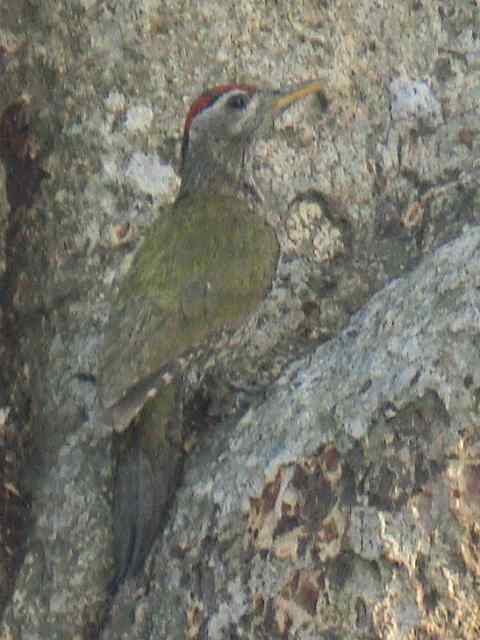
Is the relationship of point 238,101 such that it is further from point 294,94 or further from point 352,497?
point 352,497

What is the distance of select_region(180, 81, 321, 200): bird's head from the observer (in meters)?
4.68

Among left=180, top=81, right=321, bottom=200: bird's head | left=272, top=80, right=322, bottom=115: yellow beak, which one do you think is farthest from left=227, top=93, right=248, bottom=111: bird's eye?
left=272, top=80, right=322, bottom=115: yellow beak

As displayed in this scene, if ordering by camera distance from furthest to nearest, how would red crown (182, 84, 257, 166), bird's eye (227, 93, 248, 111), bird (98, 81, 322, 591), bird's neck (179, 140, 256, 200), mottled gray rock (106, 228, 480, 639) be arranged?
bird's neck (179, 140, 256, 200)
bird's eye (227, 93, 248, 111)
red crown (182, 84, 257, 166)
bird (98, 81, 322, 591)
mottled gray rock (106, 228, 480, 639)

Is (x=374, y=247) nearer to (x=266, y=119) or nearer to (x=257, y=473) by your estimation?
(x=266, y=119)

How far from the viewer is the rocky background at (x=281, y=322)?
11.4ft

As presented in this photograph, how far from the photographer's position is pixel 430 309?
12.3 ft

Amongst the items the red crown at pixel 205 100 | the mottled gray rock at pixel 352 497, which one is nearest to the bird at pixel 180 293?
the red crown at pixel 205 100

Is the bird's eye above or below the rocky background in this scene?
above

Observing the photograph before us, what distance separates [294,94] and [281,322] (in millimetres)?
726

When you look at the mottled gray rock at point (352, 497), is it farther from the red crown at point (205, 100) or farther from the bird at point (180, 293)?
the red crown at point (205, 100)

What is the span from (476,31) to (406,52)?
0.78 ft

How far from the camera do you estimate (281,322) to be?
4.44 m

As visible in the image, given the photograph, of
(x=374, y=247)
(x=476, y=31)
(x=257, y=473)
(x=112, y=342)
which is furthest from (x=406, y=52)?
(x=257, y=473)

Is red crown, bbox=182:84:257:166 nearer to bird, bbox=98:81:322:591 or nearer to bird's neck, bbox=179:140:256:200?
bird, bbox=98:81:322:591
